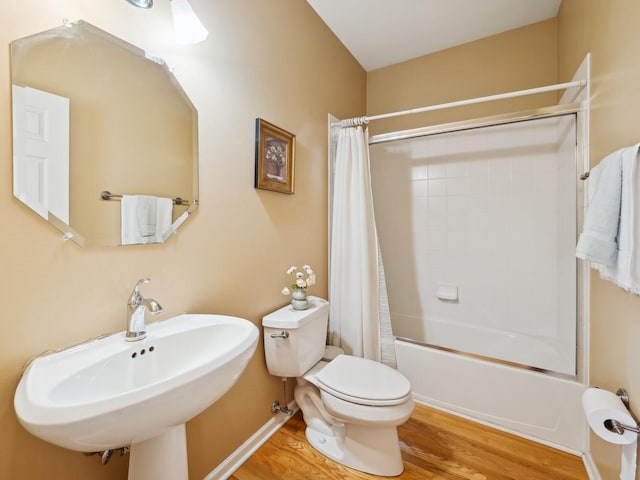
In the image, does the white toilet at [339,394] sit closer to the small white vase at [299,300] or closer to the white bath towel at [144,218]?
the small white vase at [299,300]

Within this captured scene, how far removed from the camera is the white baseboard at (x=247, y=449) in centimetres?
134

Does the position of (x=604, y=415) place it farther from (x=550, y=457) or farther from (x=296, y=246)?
(x=296, y=246)

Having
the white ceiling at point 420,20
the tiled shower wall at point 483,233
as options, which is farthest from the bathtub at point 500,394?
the white ceiling at point 420,20

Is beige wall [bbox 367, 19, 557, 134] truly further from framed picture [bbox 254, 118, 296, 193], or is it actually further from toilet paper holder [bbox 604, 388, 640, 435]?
toilet paper holder [bbox 604, 388, 640, 435]

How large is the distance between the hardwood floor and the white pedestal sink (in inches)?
25.5

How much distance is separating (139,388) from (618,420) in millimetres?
1436

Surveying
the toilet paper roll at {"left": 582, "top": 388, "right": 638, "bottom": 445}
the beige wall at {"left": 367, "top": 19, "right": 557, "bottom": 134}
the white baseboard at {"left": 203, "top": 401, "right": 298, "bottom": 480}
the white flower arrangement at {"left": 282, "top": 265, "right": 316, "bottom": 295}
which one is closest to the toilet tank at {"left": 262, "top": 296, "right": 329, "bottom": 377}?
the white flower arrangement at {"left": 282, "top": 265, "right": 316, "bottom": 295}

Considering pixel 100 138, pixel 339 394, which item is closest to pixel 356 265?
pixel 339 394

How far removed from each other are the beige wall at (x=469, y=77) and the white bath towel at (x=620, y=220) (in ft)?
4.98

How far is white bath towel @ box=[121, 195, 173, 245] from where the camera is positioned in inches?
39.3

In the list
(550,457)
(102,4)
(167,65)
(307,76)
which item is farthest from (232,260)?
(550,457)

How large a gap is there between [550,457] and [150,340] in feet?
6.48

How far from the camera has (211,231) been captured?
1.29 metres

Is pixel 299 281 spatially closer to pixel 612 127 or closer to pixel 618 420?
pixel 618 420
